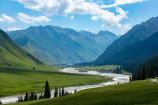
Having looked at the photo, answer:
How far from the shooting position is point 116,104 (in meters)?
85.9

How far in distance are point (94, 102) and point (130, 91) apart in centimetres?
1400

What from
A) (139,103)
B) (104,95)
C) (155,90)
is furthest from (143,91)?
(139,103)

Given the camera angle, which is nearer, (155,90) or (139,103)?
(139,103)

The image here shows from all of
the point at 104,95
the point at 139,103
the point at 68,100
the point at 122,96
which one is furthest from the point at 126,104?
the point at 68,100

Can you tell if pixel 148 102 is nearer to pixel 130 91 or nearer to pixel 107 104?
pixel 107 104

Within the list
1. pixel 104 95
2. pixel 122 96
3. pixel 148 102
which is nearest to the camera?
pixel 148 102

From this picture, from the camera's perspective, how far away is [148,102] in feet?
270

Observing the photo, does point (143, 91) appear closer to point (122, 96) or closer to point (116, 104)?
point (122, 96)

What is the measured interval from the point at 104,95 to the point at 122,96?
836 cm

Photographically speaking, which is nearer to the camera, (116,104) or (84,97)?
(116,104)

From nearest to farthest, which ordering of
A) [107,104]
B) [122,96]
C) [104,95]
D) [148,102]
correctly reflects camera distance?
[148,102] → [107,104] → [122,96] → [104,95]

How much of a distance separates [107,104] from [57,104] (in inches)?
771

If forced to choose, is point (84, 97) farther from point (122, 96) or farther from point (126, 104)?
point (126, 104)

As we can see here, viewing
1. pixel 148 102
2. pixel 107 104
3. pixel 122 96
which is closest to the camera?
pixel 148 102
